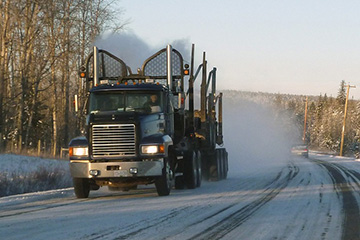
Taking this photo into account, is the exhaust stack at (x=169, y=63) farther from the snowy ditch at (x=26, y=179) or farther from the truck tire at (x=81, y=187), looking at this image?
the snowy ditch at (x=26, y=179)

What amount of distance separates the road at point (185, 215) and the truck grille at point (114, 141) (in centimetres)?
112

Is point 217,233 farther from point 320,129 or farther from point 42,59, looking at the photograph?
point 320,129

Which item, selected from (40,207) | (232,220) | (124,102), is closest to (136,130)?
(124,102)

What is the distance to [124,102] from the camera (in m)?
13.7

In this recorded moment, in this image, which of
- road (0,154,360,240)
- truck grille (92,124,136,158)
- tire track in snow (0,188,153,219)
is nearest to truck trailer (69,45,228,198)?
truck grille (92,124,136,158)

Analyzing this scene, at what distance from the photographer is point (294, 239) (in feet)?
25.0

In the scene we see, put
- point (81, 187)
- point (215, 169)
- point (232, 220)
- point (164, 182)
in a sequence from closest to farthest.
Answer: point (232, 220), point (164, 182), point (81, 187), point (215, 169)

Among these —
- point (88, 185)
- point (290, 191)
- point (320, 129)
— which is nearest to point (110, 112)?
point (88, 185)

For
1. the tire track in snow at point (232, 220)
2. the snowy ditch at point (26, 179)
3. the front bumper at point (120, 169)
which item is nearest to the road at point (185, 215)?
the tire track in snow at point (232, 220)

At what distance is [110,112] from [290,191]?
545cm

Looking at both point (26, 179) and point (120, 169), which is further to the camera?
point (26, 179)

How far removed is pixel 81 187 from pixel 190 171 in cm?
347

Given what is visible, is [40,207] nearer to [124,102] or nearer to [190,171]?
[124,102]

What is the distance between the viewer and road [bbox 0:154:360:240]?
Answer: 807 cm
